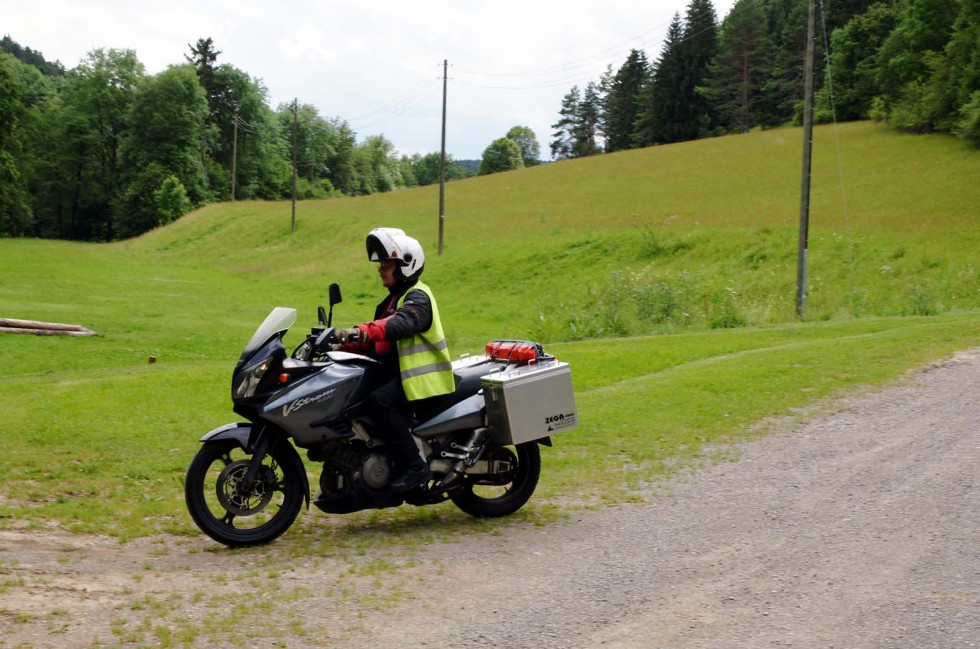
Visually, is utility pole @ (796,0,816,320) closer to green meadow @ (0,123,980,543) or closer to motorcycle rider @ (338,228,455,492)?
green meadow @ (0,123,980,543)

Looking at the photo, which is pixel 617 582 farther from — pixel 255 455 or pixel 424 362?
pixel 255 455

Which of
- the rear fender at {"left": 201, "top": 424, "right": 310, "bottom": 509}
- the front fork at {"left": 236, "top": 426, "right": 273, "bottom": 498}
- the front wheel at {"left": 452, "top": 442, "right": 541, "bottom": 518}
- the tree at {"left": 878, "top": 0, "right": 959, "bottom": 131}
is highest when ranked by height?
the tree at {"left": 878, "top": 0, "right": 959, "bottom": 131}

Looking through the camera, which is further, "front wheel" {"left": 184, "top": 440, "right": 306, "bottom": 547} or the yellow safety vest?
the yellow safety vest

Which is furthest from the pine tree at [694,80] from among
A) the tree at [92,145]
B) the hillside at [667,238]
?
the tree at [92,145]

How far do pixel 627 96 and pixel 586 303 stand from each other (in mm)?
82350

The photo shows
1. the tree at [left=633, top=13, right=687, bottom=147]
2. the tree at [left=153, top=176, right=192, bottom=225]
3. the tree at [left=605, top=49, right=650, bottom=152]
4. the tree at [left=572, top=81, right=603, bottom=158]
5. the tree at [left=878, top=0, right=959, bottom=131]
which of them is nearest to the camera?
the tree at [left=878, top=0, right=959, bottom=131]

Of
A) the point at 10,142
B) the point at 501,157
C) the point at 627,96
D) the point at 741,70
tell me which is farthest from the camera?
the point at 501,157

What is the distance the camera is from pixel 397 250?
6508mm

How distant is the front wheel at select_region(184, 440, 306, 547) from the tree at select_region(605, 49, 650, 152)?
10391 cm

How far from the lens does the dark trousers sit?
21.0 ft

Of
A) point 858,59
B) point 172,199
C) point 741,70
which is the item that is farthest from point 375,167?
point 858,59

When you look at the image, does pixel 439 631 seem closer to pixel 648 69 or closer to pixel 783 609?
pixel 783 609

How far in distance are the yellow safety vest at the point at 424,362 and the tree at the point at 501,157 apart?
152868mm

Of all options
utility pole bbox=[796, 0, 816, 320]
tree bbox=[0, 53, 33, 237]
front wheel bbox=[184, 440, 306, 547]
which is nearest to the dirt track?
front wheel bbox=[184, 440, 306, 547]
